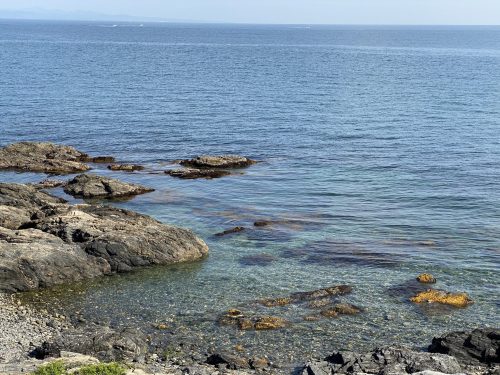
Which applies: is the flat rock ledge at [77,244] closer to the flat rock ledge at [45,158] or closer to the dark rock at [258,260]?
the dark rock at [258,260]

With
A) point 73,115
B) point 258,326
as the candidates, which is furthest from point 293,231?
point 73,115

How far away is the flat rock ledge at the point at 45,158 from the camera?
6406 centimetres

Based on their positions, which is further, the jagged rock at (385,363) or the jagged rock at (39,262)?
the jagged rock at (39,262)

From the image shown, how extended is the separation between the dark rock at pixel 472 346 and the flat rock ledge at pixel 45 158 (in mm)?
42071

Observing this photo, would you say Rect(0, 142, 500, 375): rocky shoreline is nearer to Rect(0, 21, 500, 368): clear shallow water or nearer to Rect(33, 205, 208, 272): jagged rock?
Rect(33, 205, 208, 272): jagged rock

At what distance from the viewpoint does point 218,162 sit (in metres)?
66.1

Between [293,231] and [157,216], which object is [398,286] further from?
[157,216]

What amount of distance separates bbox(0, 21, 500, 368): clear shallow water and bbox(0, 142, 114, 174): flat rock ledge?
2272 mm

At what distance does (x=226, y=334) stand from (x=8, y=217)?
64.9 feet

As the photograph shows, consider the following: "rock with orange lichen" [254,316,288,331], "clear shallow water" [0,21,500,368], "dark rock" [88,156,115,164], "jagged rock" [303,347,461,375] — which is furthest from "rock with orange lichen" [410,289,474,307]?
"dark rock" [88,156,115,164]

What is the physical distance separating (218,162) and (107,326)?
3413 centimetres

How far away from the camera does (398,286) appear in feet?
126

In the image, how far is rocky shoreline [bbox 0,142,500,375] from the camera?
28.3m

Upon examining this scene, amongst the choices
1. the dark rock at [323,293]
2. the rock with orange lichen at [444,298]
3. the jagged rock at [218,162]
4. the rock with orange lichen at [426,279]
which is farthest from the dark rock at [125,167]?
the rock with orange lichen at [444,298]
